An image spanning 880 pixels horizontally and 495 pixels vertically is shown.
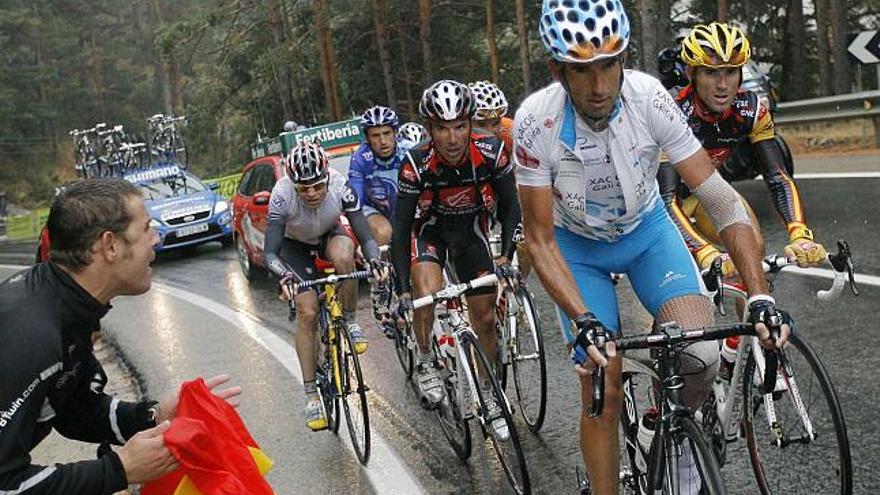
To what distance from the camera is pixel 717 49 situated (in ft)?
17.0

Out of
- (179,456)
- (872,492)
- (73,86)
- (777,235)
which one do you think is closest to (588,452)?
(872,492)

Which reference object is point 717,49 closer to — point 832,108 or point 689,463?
point 689,463

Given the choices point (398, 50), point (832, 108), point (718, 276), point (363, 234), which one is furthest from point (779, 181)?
point (398, 50)

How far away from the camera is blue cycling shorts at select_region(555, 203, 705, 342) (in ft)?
13.5

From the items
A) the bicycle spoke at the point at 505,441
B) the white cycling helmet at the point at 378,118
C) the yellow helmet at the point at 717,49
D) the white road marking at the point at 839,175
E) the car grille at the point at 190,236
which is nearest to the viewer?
the bicycle spoke at the point at 505,441

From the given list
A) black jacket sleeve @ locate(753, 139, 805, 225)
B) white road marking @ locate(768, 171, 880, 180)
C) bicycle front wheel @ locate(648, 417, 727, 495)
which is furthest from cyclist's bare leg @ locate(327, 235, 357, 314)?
white road marking @ locate(768, 171, 880, 180)

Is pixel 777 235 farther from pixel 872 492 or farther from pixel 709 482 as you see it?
pixel 709 482

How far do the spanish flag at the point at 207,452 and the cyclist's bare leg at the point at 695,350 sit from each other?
1666 millimetres

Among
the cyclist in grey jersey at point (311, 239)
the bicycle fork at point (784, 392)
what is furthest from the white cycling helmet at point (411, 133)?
the bicycle fork at point (784, 392)

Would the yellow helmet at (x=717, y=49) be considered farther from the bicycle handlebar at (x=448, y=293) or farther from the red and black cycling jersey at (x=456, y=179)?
the bicycle handlebar at (x=448, y=293)

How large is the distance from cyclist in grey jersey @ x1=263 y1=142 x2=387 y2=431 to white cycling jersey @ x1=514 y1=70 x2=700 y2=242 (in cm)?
249

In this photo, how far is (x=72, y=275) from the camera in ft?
9.67

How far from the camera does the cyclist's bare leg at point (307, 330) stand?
21.6 feet

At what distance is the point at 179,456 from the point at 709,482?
5.37 ft
